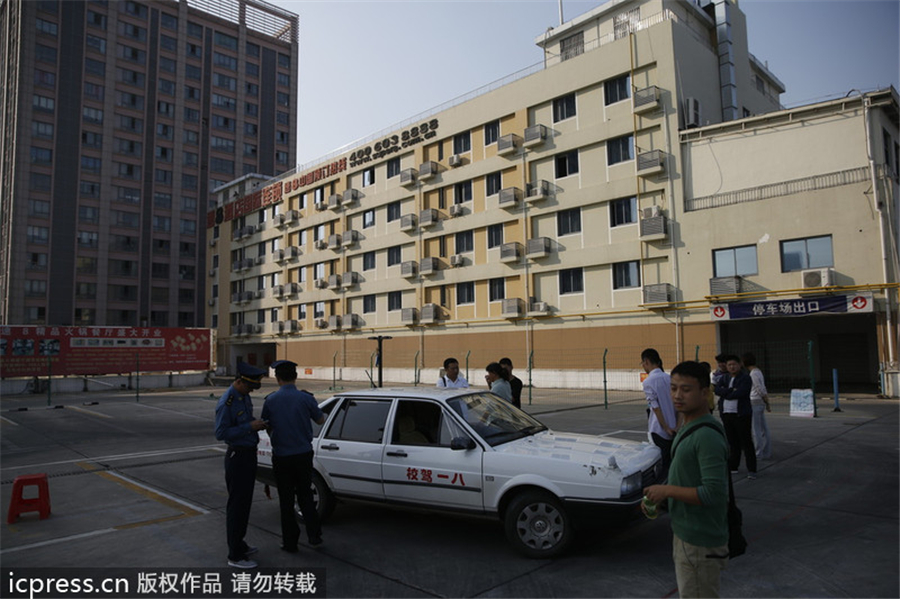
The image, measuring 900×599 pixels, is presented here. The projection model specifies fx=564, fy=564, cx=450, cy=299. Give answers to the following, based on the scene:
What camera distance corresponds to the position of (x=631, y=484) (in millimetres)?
4988

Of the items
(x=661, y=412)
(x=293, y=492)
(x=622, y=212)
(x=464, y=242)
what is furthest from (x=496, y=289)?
(x=293, y=492)

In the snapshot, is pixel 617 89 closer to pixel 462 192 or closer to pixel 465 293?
pixel 462 192

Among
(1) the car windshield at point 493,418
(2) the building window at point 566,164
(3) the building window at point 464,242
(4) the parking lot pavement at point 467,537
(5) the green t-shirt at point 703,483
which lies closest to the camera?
(5) the green t-shirt at point 703,483

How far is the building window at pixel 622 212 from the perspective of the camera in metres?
27.5

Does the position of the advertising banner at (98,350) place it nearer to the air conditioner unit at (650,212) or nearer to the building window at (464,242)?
the building window at (464,242)

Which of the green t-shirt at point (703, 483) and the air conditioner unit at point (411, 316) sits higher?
the air conditioner unit at point (411, 316)

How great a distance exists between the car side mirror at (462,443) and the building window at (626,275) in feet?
77.0

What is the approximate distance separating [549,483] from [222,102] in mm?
80764

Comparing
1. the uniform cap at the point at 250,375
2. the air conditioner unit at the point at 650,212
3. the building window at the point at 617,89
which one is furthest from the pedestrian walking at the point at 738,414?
the building window at the point at 617,89

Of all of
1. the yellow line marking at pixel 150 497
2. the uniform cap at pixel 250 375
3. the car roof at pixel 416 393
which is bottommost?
the yellow line marking at pixel 150 497

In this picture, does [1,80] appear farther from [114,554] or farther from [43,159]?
[114,554]

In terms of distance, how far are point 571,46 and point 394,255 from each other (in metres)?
17.6

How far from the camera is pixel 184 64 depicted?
71.4 meters

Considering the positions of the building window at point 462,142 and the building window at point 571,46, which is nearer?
the building window at point 571,46
